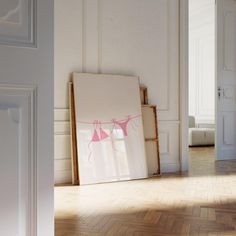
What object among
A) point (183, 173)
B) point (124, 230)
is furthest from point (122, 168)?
point (124, 230)

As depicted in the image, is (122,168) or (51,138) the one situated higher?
(51,138)

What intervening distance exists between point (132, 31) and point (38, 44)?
11.4 feet

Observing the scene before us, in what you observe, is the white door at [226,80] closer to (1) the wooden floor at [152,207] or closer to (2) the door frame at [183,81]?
(2) the door frame at [183,81]

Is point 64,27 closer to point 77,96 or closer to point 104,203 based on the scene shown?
point 77,96

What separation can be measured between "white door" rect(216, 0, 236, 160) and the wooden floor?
163 cm

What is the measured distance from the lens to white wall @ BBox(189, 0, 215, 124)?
9.48 metres

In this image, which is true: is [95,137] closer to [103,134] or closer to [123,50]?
[103,134]

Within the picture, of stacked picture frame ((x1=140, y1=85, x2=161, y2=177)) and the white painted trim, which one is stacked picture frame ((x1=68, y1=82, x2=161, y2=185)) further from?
the white painted trim

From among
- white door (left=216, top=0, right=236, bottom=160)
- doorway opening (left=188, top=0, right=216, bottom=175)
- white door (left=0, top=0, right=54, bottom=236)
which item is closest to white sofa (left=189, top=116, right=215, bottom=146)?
doorway opening (left=188, top=0, right=216, bottom=175)

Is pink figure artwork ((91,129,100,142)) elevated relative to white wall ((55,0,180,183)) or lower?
lower

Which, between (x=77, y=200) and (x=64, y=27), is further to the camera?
(x=64, y=27)

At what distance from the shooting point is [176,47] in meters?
4.85

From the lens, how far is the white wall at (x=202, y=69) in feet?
31.1

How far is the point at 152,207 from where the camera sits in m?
2.94
